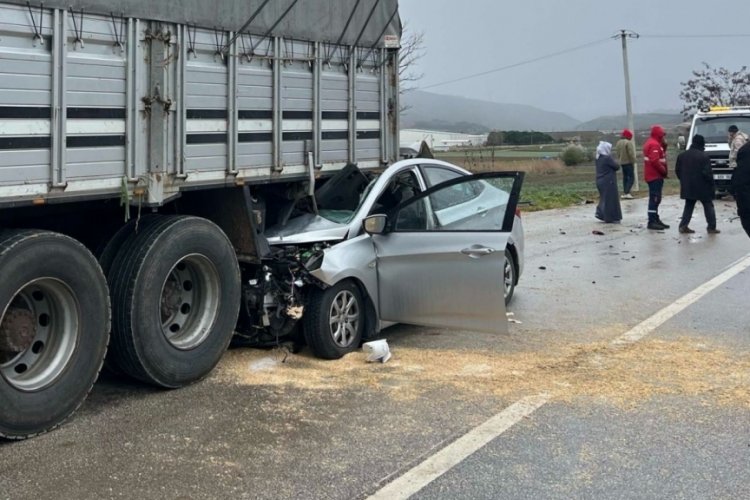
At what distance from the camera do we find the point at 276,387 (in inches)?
221

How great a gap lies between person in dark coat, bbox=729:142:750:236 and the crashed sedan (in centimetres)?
323

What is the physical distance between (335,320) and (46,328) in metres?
2.24

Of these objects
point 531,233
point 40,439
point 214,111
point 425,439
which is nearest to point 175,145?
point 214,111

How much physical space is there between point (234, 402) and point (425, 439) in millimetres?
1353

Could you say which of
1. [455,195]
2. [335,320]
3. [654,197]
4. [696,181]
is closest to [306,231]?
[335,320]

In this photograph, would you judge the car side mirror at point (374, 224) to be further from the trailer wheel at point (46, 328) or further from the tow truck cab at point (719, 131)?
the tow truck cab at point (719, 131)

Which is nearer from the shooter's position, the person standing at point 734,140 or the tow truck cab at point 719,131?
the person standing at point 734,140

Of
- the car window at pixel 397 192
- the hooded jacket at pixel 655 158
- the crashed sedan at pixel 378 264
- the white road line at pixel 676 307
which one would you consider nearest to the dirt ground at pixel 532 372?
the crashed sedan at pixel 378 264

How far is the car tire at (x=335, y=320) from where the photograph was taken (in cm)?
618

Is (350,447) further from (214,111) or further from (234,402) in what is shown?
(214,111)

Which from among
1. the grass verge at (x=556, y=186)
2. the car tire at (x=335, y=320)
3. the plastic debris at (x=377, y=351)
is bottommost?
the plastic debris at (x=377, y=351)

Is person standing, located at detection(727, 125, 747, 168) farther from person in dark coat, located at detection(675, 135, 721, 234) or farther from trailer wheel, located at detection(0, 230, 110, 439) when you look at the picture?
trailer wheel, located at detection(0, 230, 110, 439)

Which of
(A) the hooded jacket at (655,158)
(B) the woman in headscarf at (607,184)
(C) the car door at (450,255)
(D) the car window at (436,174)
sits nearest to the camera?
(C) the car door at (450,255)

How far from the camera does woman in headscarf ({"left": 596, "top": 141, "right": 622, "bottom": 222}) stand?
16.4 meters
